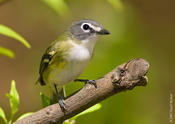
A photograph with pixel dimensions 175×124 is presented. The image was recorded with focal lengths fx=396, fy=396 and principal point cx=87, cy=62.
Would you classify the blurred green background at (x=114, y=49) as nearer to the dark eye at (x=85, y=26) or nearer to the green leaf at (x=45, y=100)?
the dark eye at (x=85, y=26)

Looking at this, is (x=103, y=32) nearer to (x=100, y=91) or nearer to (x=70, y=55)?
(x=70, y=55)

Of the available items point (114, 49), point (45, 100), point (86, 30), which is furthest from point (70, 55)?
point (114, 49)

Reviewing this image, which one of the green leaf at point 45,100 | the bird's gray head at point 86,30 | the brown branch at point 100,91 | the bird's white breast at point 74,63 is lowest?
the brown branch at point 100,91

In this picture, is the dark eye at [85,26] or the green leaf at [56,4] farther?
the dark eye at [85,26]

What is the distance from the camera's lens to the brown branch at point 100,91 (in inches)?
101

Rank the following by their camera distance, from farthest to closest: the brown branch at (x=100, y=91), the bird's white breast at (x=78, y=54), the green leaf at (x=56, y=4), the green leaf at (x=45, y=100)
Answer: the bird's white breast at (x=78, y=54), the green leaf at (x=45, y=100), the green leaf at (x=56, y=4), the brown branch at (x=100, y=91)

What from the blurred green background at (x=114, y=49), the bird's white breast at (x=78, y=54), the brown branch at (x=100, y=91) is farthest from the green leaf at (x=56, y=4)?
the brown branch at (x=100, y=91)

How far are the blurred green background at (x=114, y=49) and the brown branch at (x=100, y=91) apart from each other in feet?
1.83

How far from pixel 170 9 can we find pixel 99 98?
18.8 feet

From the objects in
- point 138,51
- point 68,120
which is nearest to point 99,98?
point 68,120

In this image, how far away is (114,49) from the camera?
15.9ft

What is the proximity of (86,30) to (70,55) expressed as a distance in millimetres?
348

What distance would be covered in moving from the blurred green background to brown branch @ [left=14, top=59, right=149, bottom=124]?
21.9 inches

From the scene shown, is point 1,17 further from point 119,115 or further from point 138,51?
point 119,115
